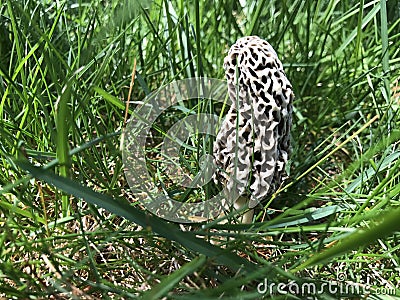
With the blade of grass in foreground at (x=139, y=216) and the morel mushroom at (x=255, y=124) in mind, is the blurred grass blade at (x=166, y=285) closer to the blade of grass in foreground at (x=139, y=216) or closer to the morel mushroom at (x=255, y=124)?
the blade of grass in foreground at (x=139, y=216)

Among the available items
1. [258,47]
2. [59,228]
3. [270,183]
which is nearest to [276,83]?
[258,47]

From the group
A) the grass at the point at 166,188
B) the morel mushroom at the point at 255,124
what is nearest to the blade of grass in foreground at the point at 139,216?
the grass at the point at 166,188

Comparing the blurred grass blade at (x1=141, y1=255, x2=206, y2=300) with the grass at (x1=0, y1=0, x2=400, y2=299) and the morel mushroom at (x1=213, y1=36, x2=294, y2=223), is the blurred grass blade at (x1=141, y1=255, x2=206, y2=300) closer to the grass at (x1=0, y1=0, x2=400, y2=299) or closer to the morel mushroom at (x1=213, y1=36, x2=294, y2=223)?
the grass at (x1=0, y1=0, x2=400, y2=299)

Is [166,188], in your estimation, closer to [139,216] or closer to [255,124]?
[255,124]

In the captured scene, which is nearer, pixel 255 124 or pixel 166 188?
pixel 255 124

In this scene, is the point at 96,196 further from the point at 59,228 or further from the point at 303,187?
the point at 303,187

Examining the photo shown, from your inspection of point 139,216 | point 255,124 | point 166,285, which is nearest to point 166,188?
point 255,124

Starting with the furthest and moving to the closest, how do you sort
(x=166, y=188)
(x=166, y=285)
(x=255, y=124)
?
(x=166, y=188), (x=255, y=124), (x=166, y=285)

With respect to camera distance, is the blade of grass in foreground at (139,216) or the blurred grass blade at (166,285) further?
the blade of grass in foreground at (139,216)
